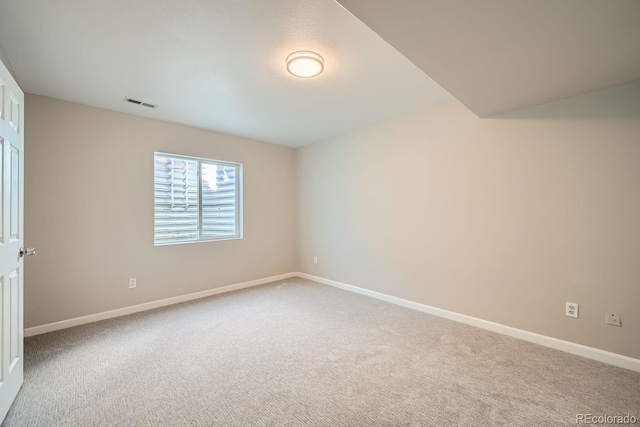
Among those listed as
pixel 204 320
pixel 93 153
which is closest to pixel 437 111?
pixel 204 320

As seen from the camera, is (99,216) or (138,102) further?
(99,216)

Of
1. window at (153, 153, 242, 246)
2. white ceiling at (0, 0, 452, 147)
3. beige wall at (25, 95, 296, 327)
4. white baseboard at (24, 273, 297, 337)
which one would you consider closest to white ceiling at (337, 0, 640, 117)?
white ceiling at (0, 0, 452, 147)

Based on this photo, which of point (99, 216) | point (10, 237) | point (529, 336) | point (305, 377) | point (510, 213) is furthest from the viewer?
point (99, 216)

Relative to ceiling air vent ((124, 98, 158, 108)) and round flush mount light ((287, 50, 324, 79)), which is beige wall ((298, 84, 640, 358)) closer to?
round flush mount light ((287, 50, 324, 79))

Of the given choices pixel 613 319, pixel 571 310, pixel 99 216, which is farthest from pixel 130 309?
pixel 613 319

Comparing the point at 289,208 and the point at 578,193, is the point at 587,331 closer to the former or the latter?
the point at 578,193

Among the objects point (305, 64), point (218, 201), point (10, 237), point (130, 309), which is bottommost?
point (130, 309)

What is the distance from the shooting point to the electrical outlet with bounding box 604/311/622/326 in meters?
2.10

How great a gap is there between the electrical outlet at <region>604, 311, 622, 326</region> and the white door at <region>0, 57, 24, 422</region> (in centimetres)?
413

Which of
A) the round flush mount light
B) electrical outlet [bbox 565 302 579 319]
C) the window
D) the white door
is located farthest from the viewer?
the window

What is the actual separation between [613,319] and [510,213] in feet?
3.54

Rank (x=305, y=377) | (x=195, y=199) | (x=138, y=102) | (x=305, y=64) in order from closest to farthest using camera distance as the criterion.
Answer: (x=305, y=377), (x=305, y=64), (x=138, y=102), (x=195, y=199)

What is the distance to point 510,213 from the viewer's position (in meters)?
2.61

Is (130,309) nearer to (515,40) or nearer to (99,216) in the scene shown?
(99,216)
